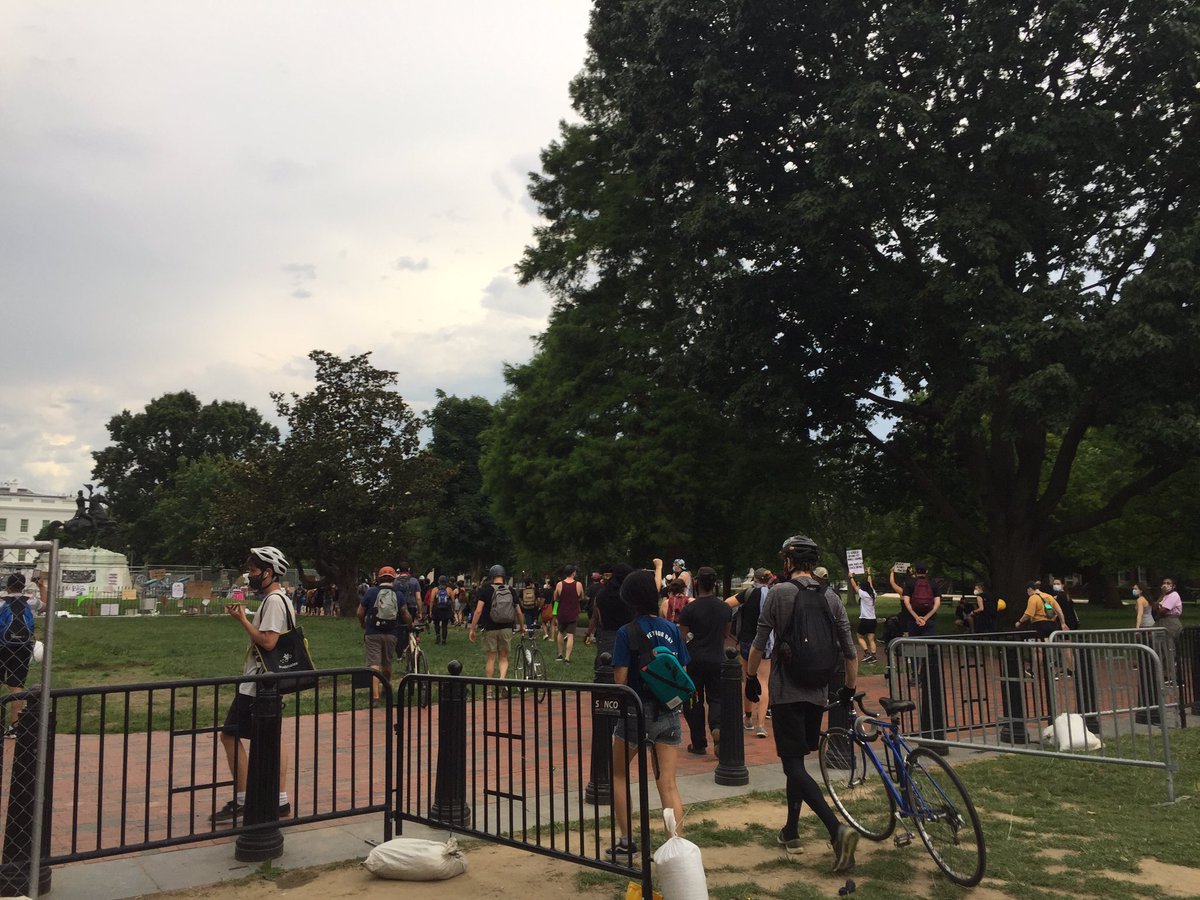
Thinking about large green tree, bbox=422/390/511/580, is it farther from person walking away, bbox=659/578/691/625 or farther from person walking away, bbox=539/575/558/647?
person walking away, bbox=659/578/691/625

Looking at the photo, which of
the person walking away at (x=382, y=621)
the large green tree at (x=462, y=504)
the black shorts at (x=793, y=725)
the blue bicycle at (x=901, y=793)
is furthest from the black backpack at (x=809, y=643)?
the large green tree at (x=462, y=504)

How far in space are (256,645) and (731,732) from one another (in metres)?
4.00

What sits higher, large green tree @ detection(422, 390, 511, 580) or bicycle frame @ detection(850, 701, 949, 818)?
large green tree @ detection(422, 390, 511, 580)

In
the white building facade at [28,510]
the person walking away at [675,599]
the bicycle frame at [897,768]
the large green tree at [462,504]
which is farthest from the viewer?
the white building facade at [28,510]

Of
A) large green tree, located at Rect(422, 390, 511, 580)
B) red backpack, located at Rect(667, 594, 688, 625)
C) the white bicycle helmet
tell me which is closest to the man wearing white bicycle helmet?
the white bicycle helmet

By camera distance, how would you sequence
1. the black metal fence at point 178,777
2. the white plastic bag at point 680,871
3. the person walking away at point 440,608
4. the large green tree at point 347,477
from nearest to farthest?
the white plastic bag at point 680,871 → the black metal fence at point 178,777 → the person walking away at point 440,608 → the large green tree at point 347,477

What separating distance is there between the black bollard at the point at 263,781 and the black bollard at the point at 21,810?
1.13m

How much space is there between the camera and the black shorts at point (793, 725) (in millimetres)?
6164

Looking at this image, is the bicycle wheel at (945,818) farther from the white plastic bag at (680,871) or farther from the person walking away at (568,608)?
the person walking away at (568,608)

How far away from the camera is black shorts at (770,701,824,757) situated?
20.2ft

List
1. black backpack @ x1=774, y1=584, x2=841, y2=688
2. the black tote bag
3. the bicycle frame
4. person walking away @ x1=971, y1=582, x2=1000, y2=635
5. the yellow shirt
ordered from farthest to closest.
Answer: person walking away @ x1=971, y1=582, x2=1000, y2=635 < the yellow shirt < the black tote bag < black backpack @ x1=774, y1=584, x2=841, y2=688 < the bicycle frame

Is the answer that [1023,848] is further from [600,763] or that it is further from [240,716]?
[240,716]

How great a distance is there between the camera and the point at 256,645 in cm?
695

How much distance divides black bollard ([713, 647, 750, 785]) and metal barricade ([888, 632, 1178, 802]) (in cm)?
156
